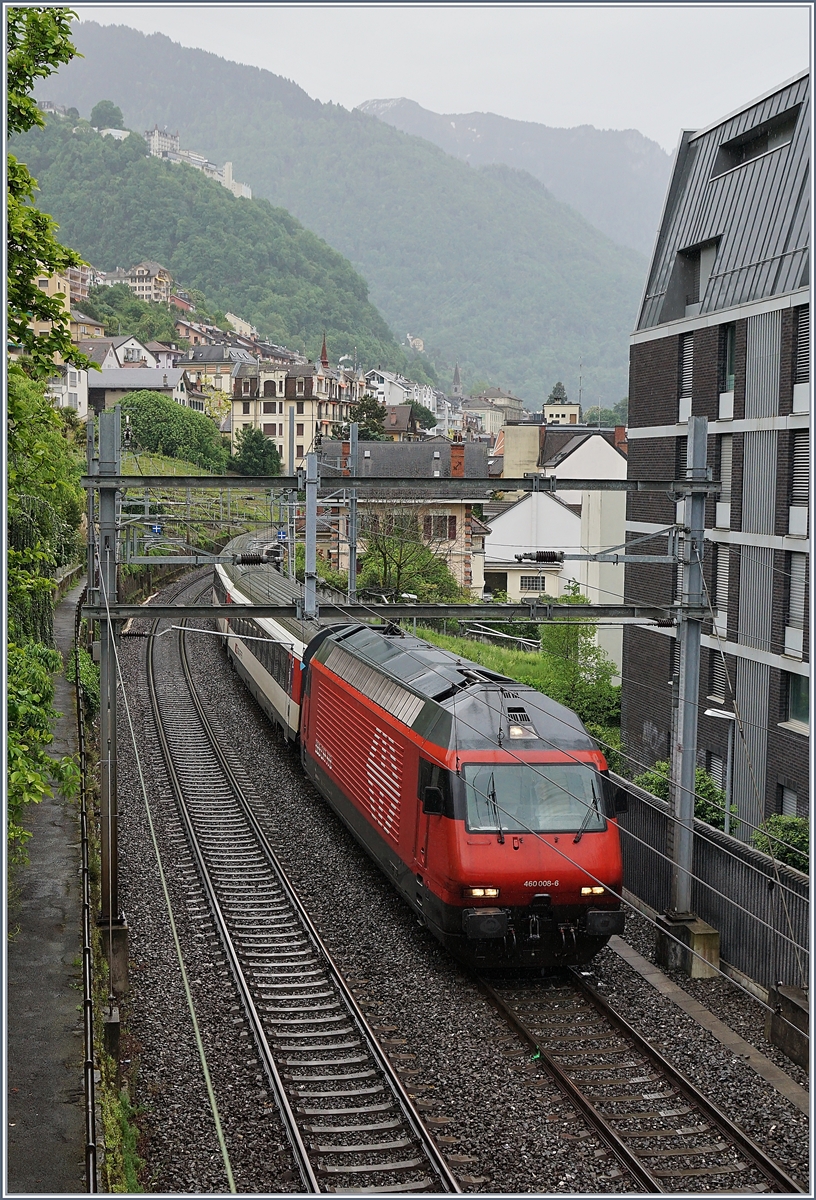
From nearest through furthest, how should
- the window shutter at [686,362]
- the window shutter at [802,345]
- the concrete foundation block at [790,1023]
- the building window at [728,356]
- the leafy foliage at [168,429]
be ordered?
1. the concrete foundation block at [790,1023]
2. the window shutter at [802,345]
3. the building window at [728,356]
4. the window shutter at [686,362]
5. the leafy foliage at [168,429]

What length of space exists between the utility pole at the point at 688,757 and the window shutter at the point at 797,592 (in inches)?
288

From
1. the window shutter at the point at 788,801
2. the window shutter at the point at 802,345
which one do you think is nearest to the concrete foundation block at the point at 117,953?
the window shutter at the point at 788,801

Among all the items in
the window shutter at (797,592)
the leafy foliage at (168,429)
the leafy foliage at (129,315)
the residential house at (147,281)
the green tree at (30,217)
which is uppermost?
the residential house at (147,281)

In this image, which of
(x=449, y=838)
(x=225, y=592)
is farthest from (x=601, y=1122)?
(x=225, y=592)

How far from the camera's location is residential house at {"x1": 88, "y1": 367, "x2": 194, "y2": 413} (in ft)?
354

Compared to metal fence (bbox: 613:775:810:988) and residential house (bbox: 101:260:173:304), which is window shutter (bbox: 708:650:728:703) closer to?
metal fence (bbox: 613:775:810:988)

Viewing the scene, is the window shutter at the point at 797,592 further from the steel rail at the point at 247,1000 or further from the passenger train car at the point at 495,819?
the steel rail at the point at 247,1000

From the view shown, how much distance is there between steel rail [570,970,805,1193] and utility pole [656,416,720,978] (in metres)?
2.01

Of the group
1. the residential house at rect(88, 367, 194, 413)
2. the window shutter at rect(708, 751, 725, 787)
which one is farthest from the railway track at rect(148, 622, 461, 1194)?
the residential house at rect(88, 367, 194, 413)

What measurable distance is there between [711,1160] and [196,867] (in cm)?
1053

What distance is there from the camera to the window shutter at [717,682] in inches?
1007

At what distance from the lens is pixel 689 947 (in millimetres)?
15562

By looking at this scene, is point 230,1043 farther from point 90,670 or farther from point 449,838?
point 90,670

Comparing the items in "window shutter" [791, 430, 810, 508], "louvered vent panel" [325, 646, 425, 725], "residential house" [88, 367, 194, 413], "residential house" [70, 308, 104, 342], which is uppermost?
"residential house" [70, 308, 104, 342]
